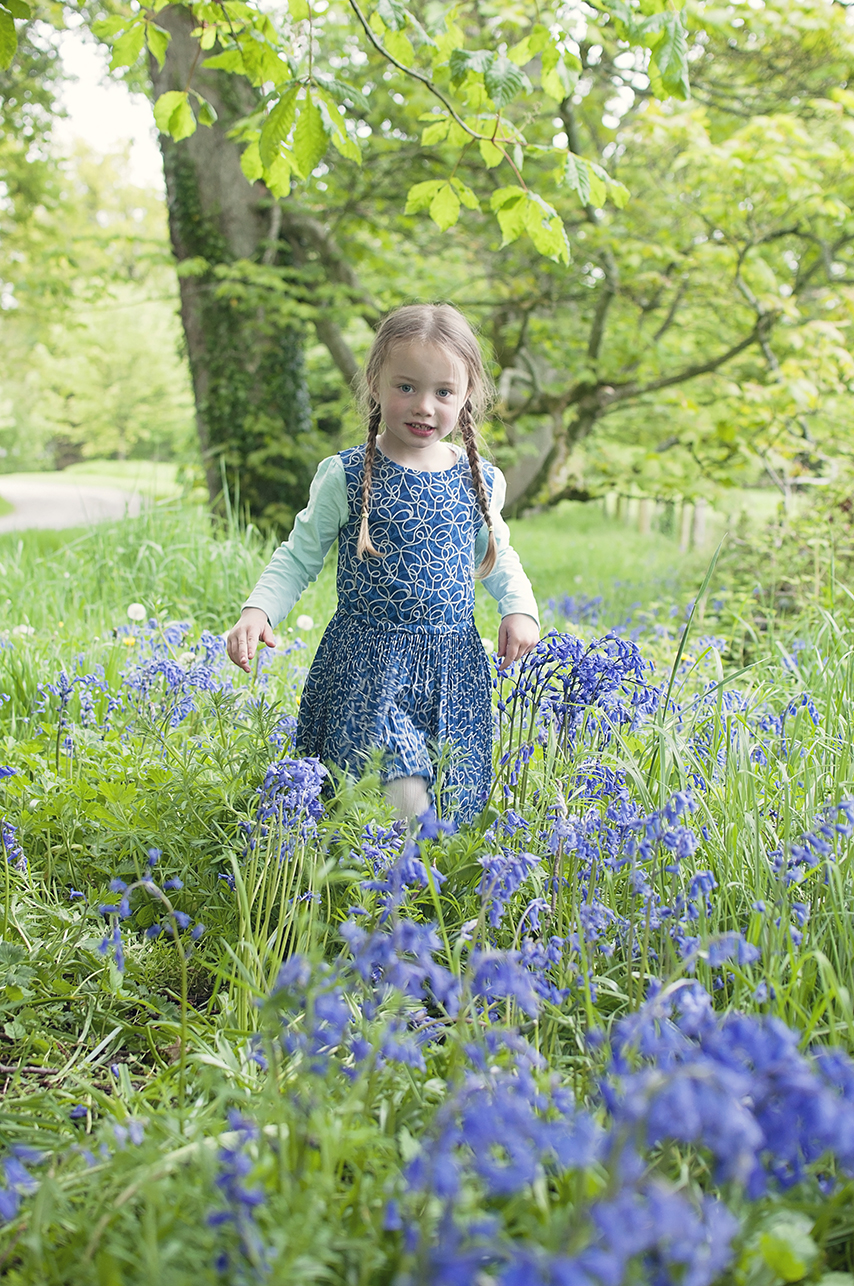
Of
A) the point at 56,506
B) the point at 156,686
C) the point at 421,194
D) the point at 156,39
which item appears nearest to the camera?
the point at 156,39

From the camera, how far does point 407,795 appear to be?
2.44 meters

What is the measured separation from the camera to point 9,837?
224cm

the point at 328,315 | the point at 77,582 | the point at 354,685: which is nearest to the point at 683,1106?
the point at 354,685

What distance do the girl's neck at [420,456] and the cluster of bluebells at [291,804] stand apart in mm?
1039

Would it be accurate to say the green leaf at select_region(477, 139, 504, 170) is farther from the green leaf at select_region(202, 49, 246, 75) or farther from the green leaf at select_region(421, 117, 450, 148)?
the green leaf at select_region(202, 49, 246, 75)

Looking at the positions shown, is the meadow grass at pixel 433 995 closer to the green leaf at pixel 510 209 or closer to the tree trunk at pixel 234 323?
the green leaf at pixel 510 209

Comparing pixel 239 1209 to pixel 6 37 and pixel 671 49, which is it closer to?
pixel 6 37

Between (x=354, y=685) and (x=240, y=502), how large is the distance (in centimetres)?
631

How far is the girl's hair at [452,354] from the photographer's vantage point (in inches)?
99.7

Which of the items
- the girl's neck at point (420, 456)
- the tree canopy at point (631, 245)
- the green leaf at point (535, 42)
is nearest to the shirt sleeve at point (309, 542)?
the girl's neck at point (420, 456)

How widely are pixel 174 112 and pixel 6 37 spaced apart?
73cm

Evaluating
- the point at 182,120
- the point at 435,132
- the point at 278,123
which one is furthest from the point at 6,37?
the point at 435,132

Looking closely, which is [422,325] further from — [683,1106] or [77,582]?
[77,582]

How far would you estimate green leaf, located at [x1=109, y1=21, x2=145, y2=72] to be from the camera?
2.58 metres
